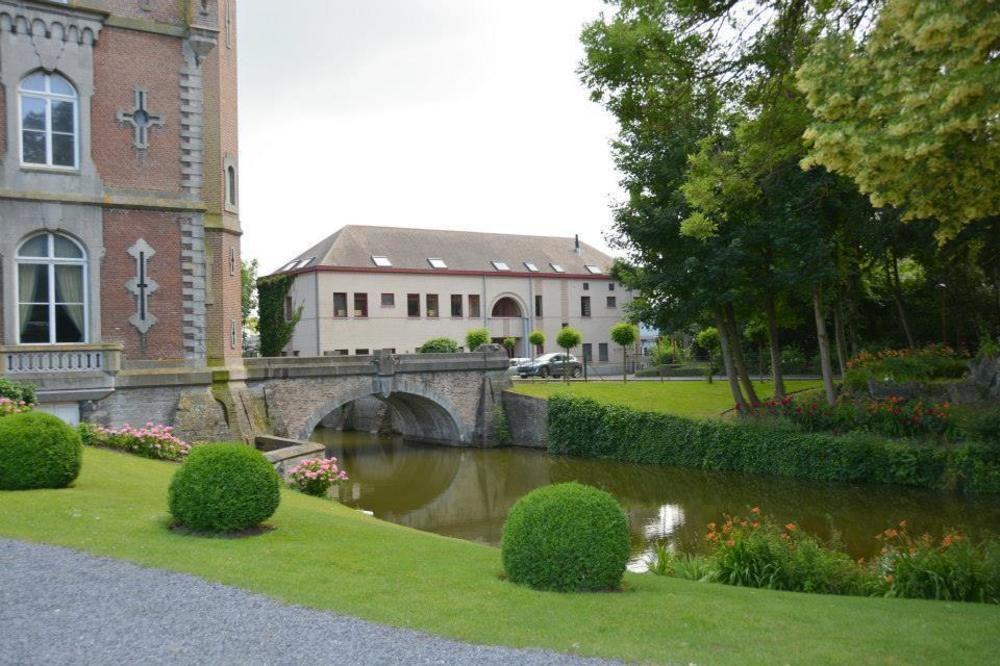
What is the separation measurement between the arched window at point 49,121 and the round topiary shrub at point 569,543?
15.1 metres

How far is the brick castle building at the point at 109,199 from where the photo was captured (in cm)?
1742

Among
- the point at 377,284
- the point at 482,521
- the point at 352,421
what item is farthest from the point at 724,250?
the point at 377,284

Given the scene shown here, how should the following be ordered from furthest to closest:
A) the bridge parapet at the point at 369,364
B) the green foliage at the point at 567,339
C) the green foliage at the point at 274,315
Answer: the green foliage at the point at 567,339
the green foliage at the point at 274,315
the bridge parapet at the point at 369,364

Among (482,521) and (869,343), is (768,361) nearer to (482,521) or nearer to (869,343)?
(869,343)

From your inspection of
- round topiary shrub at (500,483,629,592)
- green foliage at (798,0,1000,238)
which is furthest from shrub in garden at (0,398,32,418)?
green foliage at (798,0,1000,238)

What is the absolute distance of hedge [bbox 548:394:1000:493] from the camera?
19.3m

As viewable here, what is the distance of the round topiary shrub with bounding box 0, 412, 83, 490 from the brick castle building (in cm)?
643

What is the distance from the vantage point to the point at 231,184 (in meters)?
21.3

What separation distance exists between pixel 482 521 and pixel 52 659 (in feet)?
49.6

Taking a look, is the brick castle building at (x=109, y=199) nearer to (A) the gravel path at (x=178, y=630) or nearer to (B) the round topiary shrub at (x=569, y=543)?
(A) the gravel path at (x=178, y=630)

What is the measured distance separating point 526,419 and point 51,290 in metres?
18.1

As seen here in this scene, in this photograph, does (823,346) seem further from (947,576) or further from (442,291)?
(442,291)

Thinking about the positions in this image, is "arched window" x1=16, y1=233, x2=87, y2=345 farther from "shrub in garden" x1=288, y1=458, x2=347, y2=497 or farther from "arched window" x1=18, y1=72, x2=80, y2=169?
"shrub in garden" x1=288, y1=458, x2=347, y2=497

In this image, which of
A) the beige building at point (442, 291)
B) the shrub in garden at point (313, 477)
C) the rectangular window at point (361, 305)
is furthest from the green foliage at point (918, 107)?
the rectangular window at point (361, 305)
